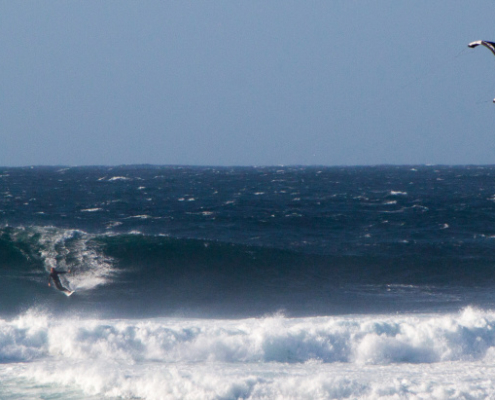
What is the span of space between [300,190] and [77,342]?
29.0m

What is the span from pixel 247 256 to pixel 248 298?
385cm

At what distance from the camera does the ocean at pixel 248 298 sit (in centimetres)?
980

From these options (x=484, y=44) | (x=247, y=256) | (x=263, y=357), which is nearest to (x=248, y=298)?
(x=247, y=256)

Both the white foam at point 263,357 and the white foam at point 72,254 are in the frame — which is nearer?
the white foam at point 263,357

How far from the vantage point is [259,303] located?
54.5 feet

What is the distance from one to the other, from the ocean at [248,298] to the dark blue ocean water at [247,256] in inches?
3.2

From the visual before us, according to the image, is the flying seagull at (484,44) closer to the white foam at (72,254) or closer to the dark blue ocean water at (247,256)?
the dark blue ocean water at (247,256)

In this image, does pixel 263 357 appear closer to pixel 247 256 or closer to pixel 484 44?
pixel 484 44

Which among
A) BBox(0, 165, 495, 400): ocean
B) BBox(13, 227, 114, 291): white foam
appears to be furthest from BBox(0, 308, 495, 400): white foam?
BBox(13, 227, 114, 291): white foam

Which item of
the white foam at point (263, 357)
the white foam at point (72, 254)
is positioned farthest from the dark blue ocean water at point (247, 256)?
the white foam at point (263, 357)

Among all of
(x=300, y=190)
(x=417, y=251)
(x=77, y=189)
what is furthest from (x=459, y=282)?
(x=77, y=189)

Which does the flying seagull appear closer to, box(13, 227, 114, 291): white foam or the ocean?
the ocean

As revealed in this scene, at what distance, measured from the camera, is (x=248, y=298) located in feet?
56.6

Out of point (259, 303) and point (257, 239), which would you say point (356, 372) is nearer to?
point (259, 303)
